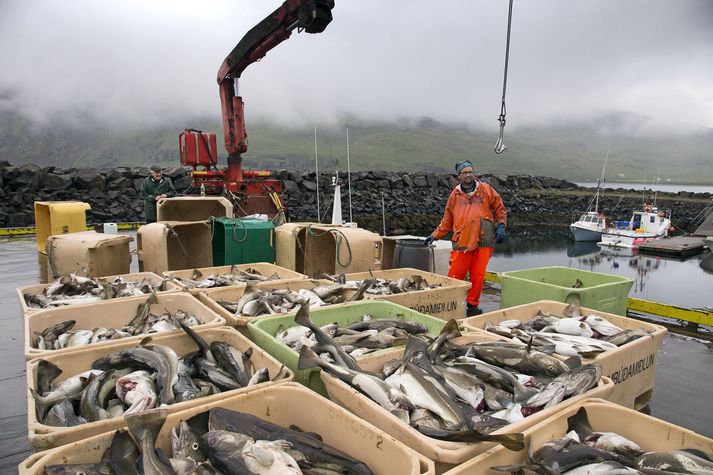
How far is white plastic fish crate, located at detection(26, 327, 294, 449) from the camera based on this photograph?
1.85 meters

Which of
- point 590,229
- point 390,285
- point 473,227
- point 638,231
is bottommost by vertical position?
point 638,231

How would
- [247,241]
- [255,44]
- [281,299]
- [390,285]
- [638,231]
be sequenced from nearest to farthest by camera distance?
1. [281,299]
2. [390,285]
3. [247,241]
4. [255,44]
5. [638,231]

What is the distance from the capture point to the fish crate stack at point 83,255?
5.58 m

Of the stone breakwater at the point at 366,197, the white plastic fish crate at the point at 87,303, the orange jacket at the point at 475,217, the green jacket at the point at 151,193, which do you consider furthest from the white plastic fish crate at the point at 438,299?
the stone breakwater at the point at 366,197

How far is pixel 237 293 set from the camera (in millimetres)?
4492

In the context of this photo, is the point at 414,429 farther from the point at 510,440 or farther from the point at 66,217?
the point at 66,217

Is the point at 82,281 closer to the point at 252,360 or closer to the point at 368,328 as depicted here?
the point at 252,360

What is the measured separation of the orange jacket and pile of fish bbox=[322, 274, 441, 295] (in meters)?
1.38

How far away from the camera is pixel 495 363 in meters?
2.71

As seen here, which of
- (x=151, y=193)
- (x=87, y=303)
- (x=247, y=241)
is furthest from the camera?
(x=151, y=193)

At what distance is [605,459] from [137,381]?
7.38 feet

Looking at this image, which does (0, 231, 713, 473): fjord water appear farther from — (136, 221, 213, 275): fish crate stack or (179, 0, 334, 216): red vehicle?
(179, 0, 334, 216): red vehicle

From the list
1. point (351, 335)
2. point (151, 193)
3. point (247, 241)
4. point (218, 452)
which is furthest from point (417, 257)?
point (151, 193)

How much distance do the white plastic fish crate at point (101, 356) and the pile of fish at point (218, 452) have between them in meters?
0.14
